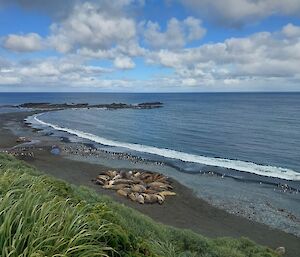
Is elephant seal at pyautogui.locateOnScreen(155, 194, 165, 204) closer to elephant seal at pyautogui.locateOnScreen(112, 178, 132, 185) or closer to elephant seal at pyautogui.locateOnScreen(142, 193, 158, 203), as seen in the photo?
elephant seal at pyautogui.locateOnScreen(142, 193, 158, 203)

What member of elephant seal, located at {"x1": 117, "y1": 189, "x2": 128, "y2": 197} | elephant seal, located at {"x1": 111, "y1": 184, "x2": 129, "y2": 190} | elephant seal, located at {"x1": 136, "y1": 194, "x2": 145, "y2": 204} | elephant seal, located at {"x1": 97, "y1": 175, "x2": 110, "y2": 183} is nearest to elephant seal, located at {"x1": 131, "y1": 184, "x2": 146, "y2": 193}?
elephant seal, located at {"x1": 117, "y1": 189, "x2": 128, "y2": 197}

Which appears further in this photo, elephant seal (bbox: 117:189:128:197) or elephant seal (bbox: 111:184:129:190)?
elephant seal (bbox: 111:184:129:190)

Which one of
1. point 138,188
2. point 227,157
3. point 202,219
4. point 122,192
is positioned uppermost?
point 138,188

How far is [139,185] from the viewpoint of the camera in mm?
25609

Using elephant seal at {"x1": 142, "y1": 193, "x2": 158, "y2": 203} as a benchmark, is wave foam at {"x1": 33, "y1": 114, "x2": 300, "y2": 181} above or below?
below

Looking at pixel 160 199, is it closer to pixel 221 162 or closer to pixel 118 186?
pixel 118 186

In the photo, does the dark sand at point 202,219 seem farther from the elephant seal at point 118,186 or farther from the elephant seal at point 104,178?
the elephant seal at point 104,178

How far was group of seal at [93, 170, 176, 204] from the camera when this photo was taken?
23.3 m

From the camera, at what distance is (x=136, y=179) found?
27.9 metres

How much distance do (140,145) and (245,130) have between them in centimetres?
2297

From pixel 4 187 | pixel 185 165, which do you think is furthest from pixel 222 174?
pixel 4 187

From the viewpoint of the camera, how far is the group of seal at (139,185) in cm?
2331

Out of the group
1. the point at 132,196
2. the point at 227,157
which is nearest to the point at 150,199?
the point at 132,196

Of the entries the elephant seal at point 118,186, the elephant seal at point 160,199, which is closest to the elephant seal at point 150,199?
the elephant seal at point 160,199
